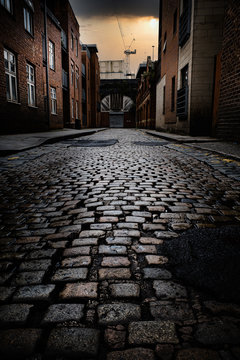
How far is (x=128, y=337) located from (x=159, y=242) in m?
0.83

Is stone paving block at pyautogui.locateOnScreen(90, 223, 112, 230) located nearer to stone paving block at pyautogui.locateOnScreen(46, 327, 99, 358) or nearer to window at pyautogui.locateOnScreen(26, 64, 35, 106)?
stone paving block at pyautogui.locateOnScreen(46, 327, 99, 358)

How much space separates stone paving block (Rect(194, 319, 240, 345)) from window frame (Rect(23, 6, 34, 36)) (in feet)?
47.7

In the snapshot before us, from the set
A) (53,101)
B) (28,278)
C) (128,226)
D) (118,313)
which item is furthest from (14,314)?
Result: (53,101)

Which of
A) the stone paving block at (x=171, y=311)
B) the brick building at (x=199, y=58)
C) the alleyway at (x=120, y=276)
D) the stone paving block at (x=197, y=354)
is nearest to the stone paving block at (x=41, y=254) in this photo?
the alleyway at (x=120, y=276)

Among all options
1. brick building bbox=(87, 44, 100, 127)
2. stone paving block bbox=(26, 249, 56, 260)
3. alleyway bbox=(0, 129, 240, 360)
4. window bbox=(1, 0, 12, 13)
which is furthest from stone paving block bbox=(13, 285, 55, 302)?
brick building bbox=(87, 44, 100, 127)

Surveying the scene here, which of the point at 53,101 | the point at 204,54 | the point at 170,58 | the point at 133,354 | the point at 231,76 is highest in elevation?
the point at 170,58

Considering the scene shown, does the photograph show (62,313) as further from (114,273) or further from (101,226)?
(101,226)

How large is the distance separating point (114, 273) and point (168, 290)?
0.99 ft

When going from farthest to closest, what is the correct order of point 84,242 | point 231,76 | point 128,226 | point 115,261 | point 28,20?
point 28,20 → point 231,76 → point 128,226 → point 84,242 → point 115,261

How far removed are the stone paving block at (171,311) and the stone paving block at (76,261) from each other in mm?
492

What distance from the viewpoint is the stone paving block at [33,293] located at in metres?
1.20

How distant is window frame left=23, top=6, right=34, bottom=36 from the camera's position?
12430mm

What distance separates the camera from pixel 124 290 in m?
1.25

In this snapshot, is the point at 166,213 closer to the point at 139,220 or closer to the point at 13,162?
→ the point at 139,220
